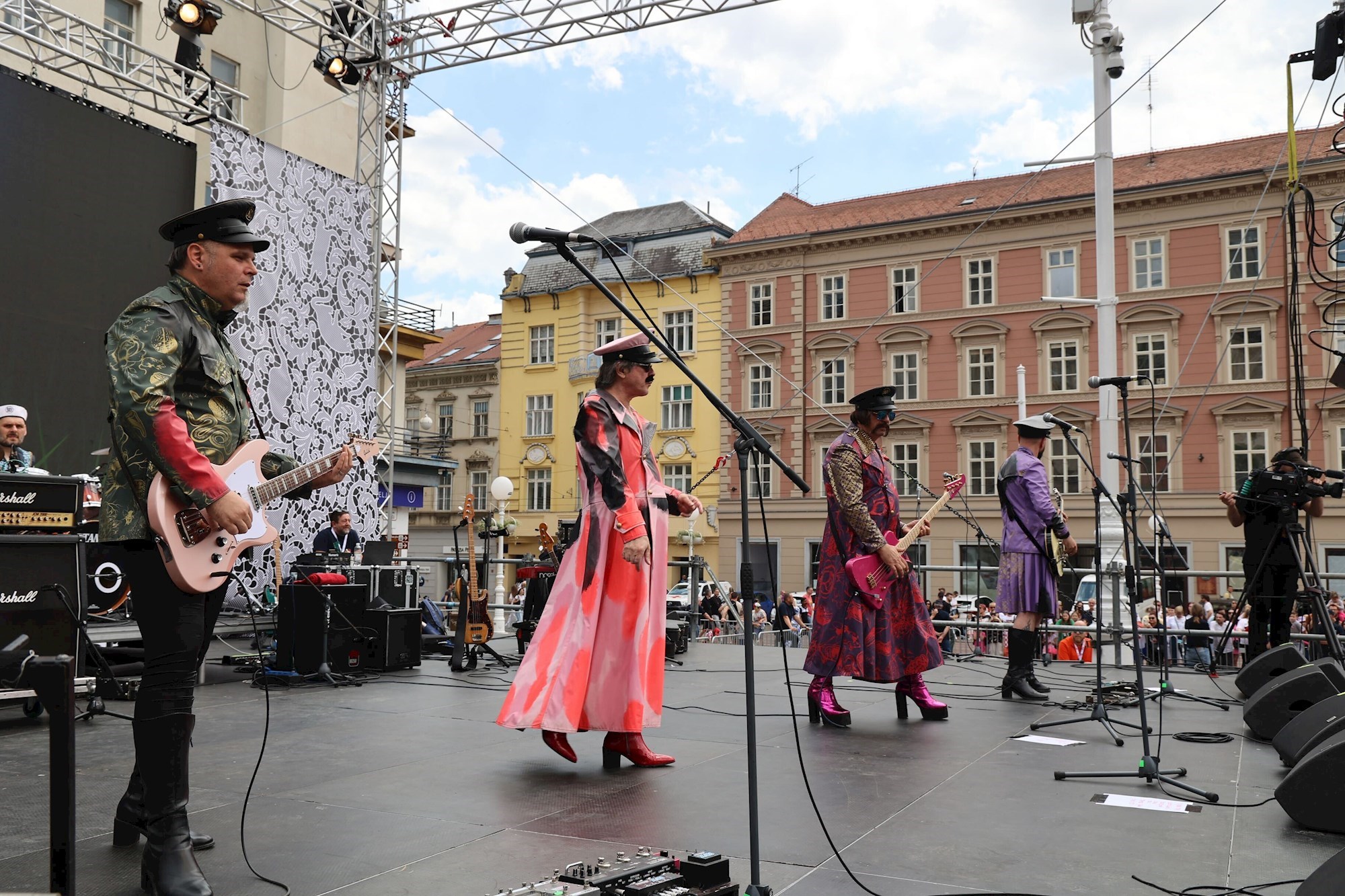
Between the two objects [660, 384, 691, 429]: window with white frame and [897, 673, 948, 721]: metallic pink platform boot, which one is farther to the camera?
[660, 384, 691, 429]: window with white frame

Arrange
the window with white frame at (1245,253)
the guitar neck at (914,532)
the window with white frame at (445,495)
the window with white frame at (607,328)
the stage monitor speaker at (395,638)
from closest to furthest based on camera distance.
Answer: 1. the guitar neck at (914,532)
2. the stage monitor speaker at (395,638)
3. the window with white frame at (1245,253)
4. the window with white frame at (607,328)
5. the window with white frame at (445,495)

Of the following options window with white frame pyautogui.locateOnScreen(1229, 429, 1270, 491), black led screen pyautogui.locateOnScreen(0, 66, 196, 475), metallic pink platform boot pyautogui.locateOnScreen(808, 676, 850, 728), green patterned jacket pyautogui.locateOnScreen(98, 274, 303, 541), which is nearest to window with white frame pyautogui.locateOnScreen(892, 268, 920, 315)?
window with white frame pyautogui.locateOnScreen(1229, 429, 1270, 491)

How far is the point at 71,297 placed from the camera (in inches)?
432

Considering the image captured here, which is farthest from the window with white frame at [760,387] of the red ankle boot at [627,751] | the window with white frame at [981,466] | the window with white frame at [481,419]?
the red ankle boot at [627,751]

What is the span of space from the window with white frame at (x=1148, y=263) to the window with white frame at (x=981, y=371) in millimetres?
4674

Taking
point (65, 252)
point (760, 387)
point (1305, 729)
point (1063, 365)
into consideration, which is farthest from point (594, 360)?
point (1305, 729)

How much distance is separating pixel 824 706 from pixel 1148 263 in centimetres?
2878

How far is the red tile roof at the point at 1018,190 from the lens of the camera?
29.7m

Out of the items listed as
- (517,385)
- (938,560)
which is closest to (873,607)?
(938,560)

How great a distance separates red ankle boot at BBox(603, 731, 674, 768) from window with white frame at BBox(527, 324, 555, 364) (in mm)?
36894

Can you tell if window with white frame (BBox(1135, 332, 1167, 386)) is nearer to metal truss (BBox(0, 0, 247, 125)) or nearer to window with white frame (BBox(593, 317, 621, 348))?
window with white frame (BBox(593, 317, 621, 348))

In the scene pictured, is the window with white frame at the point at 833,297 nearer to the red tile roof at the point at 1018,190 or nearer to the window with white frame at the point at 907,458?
the red tile roof at the point at 1018,190

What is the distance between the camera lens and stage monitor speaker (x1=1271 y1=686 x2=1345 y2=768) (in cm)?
411

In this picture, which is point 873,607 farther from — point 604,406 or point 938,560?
point 938,560
